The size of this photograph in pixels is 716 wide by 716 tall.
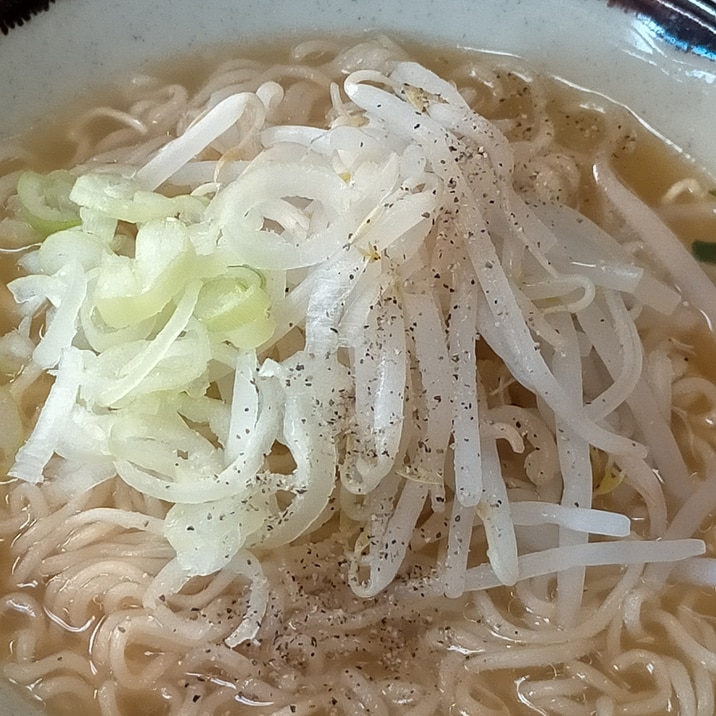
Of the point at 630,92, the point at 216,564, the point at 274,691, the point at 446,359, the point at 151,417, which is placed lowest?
the point at 274,691

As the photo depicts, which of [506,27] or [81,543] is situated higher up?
[506,27]

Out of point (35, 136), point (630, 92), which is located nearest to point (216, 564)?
point (35, 136)

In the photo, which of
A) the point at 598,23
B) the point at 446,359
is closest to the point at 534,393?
the point at 446,359

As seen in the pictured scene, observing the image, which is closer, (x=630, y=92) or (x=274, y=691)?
(x=274, y=691)

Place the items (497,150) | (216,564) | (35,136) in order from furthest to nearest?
(35,136), (497,150), (216,564)

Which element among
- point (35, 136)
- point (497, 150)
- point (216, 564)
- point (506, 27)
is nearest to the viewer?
point (216, 564)

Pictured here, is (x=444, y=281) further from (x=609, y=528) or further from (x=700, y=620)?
(x=700, y=620)
